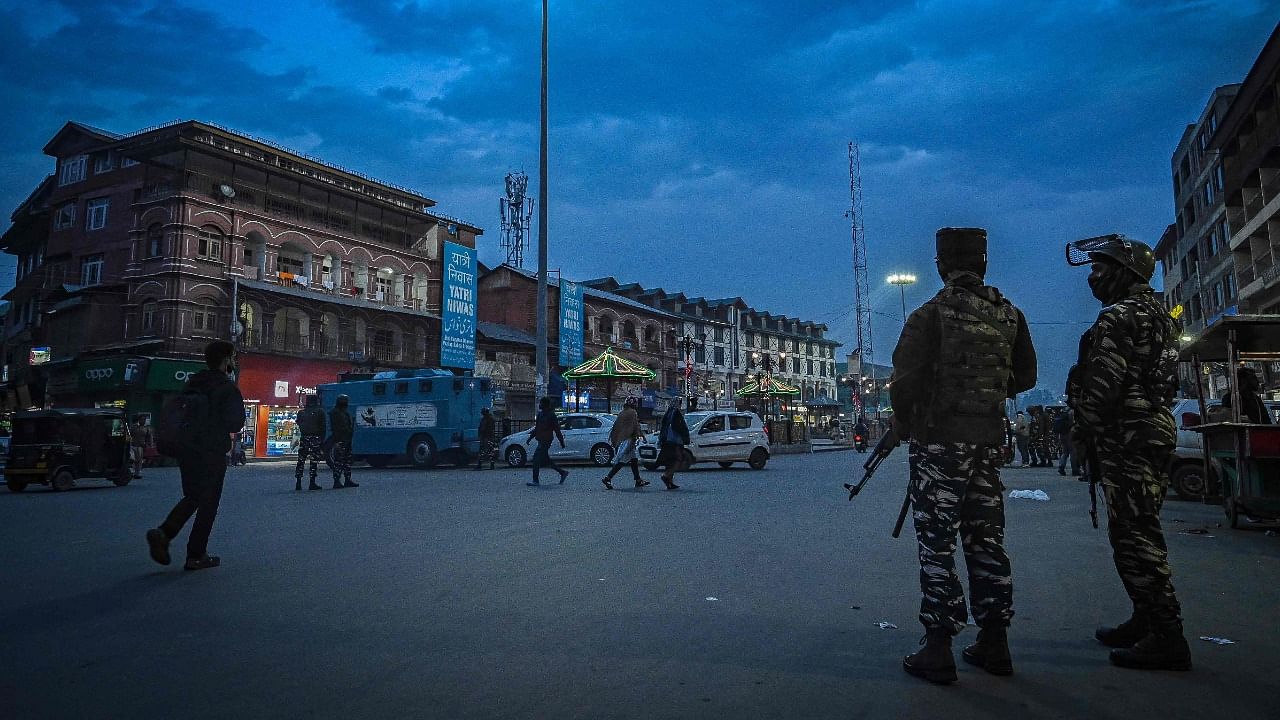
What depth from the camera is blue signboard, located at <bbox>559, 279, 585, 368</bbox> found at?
3453 cm

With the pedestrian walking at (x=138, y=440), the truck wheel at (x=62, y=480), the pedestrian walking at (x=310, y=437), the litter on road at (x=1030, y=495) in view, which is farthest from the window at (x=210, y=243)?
the litter on road at (x=1030, y=495)

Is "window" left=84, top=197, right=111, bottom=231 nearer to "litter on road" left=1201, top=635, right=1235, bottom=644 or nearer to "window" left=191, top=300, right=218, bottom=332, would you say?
"window" left=191, top=300, right=218, bottom=332

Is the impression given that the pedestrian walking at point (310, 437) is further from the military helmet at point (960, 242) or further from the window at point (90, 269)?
the window at point (90, 269)

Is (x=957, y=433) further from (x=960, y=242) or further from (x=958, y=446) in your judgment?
(x=960, y=242)

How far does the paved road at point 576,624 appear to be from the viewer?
3.03 m

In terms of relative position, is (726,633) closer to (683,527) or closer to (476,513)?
(683,527)

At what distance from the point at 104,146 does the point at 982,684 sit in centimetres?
4398

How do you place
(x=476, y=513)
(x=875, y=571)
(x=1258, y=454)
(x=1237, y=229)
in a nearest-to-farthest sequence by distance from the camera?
(x=875, y=571), (x=1258, y=454), (x=476, y=513), (x=1237, y=229)

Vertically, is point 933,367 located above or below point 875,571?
above

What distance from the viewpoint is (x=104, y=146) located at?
36.8 m

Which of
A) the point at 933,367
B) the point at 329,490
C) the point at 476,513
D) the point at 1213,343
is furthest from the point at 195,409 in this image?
the point at 1213,343

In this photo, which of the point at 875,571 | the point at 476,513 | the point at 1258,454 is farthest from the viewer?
the point at 476,513

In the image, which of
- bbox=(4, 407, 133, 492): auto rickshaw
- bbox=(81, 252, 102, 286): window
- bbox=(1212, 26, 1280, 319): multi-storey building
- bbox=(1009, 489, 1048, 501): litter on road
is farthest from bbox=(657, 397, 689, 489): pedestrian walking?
bbox=(81, 252, 102, 286): window

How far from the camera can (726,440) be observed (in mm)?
22453
